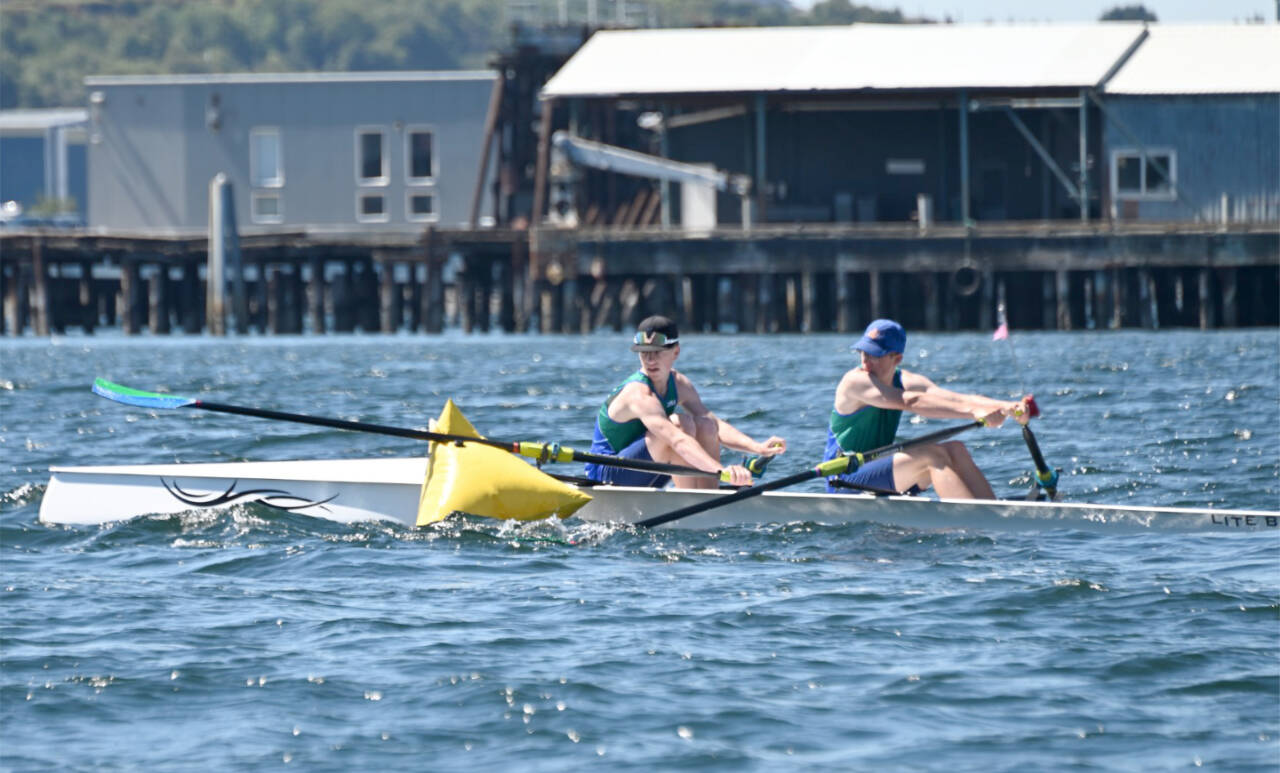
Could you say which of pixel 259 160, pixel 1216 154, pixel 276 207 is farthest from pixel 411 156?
pixel 1216 154

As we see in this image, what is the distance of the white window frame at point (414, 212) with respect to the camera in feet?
227

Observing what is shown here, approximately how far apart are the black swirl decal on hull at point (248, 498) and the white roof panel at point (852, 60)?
3193 centimetres

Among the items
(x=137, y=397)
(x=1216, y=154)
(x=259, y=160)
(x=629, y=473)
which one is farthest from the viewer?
(x=259, y=160)

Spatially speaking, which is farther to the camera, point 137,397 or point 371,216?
point 371,216

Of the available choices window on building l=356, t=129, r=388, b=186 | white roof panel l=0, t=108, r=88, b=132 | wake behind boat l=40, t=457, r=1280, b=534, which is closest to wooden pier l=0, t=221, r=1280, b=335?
window on building l=356, t=129, r=388, b=186

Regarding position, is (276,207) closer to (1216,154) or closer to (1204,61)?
(1204,61)

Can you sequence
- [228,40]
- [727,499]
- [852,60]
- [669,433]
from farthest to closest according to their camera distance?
[228,40] → [852,60] → [669,433] → [727,499]

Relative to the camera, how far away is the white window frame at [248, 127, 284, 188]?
224 ft

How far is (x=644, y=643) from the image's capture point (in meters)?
10.1

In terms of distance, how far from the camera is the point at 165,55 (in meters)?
188

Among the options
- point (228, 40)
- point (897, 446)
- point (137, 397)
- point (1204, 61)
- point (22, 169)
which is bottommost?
point (897, 446)

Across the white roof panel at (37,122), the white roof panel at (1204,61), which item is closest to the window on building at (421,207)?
the white roof panel at (1204,61)

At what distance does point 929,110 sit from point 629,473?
35.7 m

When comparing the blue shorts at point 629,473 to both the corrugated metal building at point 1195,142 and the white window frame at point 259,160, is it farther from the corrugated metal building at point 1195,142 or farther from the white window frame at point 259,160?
the white window frame at point 259,160
